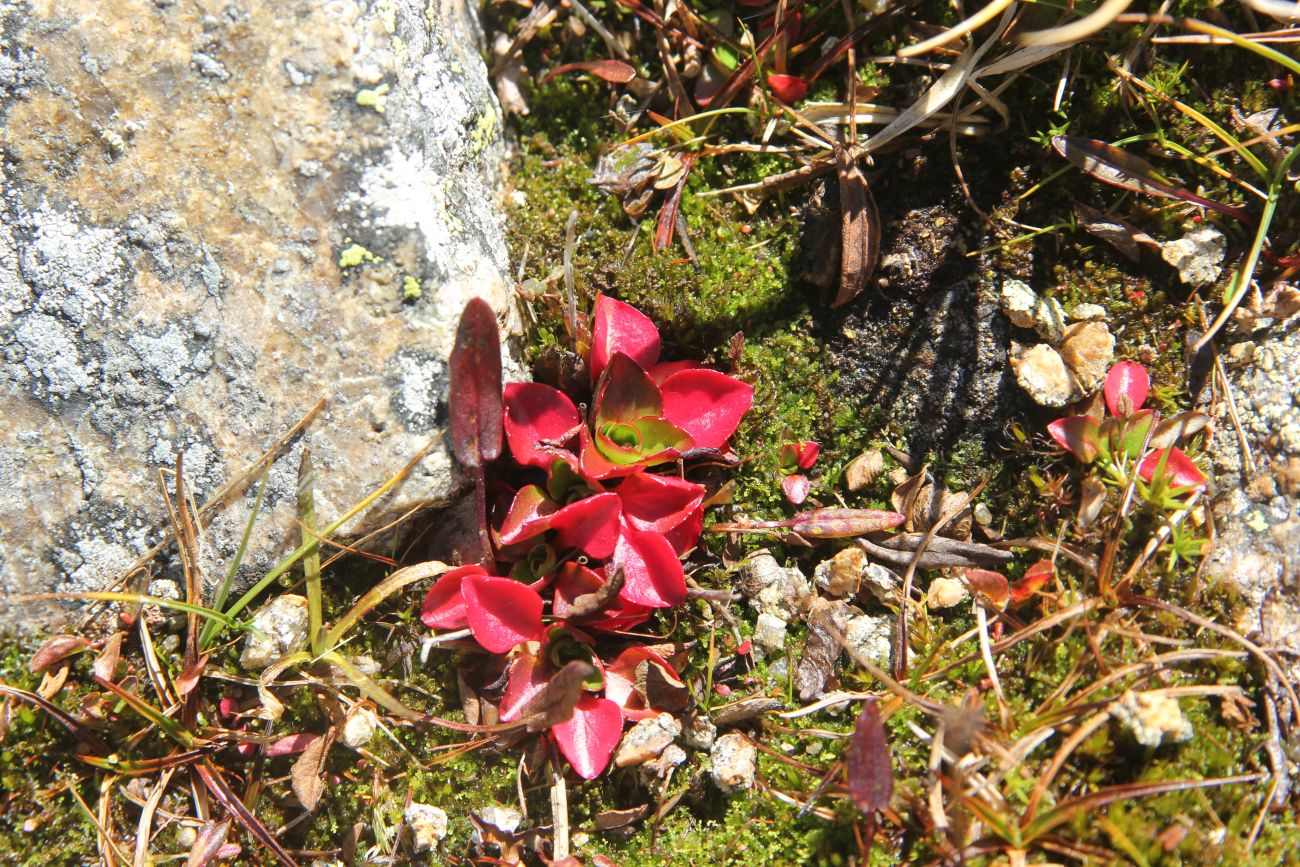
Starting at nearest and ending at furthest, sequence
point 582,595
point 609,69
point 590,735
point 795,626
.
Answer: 1. point 590,735
2. point 582,595
3. point 795,626
4. point 609,69

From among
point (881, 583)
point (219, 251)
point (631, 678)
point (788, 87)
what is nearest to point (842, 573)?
point (881, 583)

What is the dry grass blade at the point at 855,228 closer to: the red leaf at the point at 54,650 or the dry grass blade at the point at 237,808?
the dry grass blade at the point at 237,808

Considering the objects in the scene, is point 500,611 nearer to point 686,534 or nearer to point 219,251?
point 686,534

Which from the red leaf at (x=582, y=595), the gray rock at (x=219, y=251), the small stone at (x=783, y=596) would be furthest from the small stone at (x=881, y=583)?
the gray rock at (x=219, y=251)

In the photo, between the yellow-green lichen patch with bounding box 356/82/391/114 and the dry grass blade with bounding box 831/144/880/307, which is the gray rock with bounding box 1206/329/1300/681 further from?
the yellow-green lichen patch with bounding box 356/82/391/114

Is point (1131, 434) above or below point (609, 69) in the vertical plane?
below

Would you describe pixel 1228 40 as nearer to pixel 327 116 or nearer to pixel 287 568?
pixel 327 116

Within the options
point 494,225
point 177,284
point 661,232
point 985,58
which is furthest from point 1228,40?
point 177,284
